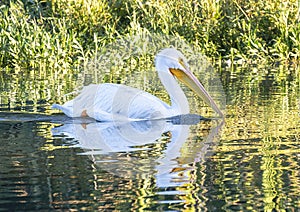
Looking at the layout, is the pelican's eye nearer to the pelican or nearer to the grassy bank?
the pelican

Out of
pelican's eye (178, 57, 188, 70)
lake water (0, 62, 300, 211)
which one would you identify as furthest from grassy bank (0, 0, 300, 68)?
pelican's eye (178, 57, 188, 70)

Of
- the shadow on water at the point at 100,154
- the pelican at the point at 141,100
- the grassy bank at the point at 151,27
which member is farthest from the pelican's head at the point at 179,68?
the grassy bank at the point at 151,27

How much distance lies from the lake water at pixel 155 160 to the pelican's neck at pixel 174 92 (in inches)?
4.4

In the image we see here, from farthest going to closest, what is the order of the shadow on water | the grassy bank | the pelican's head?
the grassy bank, the pelican's head, the shadow on water

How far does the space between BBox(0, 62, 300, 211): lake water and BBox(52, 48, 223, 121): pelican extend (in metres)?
0.13

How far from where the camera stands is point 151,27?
16453 millimetres

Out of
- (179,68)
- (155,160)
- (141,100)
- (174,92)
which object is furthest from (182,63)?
(155,160)

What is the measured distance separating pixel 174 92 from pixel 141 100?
0.44 meters

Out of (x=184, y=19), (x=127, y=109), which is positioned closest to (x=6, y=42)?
(x=184, y=19)

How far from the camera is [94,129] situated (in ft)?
25.9

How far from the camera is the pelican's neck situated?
8430 millimetres

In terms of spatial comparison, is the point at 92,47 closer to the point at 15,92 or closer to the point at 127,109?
the point at 15,92

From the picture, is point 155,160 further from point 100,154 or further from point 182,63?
point 182,63

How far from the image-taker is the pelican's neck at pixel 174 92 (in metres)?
8.43
